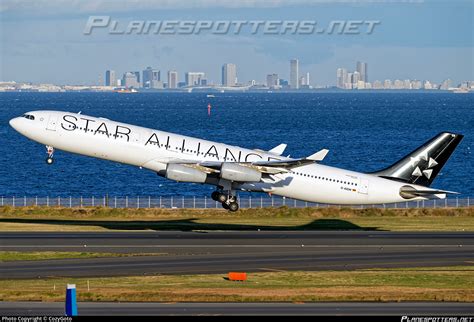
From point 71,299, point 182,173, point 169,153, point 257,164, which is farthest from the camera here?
point 257,164

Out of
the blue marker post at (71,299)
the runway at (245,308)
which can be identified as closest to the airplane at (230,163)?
the runway at (245,308)

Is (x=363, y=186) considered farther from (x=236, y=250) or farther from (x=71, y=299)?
(x=71, y=299)

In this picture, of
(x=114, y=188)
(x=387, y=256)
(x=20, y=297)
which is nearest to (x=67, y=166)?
(x=114, y=188)

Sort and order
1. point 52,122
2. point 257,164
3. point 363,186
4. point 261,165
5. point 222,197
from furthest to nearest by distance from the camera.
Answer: point 363,186 < point 222,197 < point 261,165 < point 257,164 < point 52,122

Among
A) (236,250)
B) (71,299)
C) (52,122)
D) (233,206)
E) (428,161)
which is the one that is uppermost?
(52,122)

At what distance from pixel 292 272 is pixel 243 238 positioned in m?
15.7

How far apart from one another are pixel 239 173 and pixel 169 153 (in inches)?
209

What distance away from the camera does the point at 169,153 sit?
232 ft

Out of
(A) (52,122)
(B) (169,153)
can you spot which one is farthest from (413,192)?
(A) (52,122)

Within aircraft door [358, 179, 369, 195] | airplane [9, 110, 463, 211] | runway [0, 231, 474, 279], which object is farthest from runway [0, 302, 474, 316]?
aircraft door [358, 179, 369, 195]

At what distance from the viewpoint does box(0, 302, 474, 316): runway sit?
4041 centimetres

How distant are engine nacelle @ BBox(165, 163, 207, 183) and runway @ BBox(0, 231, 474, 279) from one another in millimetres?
4276

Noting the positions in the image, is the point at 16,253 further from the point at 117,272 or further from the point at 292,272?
the point at 292,272

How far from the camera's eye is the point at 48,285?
4894 cm
